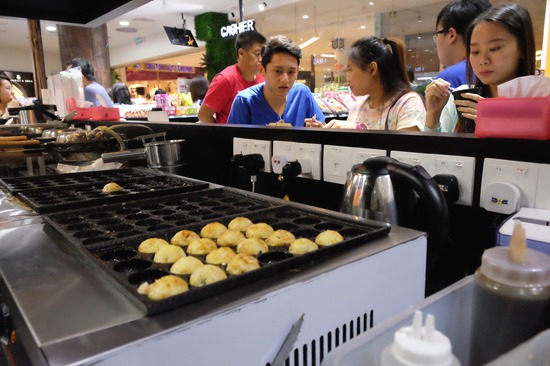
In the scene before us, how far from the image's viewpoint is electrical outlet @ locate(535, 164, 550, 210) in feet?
2.64

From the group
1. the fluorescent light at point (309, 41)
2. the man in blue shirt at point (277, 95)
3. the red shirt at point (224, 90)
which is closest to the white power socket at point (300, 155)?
the man in blue shirt at point (277, 95)

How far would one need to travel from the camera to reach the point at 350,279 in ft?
2.14

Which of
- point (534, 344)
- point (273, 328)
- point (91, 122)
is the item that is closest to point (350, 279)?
point (273, 328)

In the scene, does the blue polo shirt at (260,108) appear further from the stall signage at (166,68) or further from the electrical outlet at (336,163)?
the stall signage at (166,68)

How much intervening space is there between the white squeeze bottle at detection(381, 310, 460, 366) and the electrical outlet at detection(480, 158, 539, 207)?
2.20 ft

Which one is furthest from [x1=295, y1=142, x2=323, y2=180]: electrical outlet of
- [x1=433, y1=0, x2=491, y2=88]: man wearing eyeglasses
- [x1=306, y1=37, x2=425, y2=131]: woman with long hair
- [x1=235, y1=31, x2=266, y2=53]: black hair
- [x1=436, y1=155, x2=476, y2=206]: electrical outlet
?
[x1=235, y1=31, x2=266, y2=53]: black hair

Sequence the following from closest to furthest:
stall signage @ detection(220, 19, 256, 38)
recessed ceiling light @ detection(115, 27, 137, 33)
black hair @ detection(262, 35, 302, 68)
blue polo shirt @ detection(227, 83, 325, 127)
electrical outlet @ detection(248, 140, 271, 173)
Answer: electrical outlet @ detection(248, 140, 271, 173) → black hair @ detection(262, 35, 302, 68) → blue polo shirt @ detection(227, 83, 325, 127) → stall signage @ detection(220, 19, 256, 38) → recessed ceiling light @ detection(115, 27, 137, 33)

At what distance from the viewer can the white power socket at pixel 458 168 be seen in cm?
92

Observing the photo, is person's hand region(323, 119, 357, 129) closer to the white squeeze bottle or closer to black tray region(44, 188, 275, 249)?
black tray region(44, 188, 275, 249)

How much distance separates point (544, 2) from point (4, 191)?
22.1 feet

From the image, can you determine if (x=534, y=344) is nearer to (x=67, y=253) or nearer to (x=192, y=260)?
(x=192, y=260)

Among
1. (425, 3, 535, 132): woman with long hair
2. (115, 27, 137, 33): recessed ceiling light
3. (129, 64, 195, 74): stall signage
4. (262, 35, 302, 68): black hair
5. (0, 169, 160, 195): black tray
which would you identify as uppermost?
(115, 27, 137, 33): recessed ceiling light

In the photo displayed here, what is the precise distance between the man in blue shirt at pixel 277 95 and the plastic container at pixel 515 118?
3.99ft

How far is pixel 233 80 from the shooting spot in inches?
104
